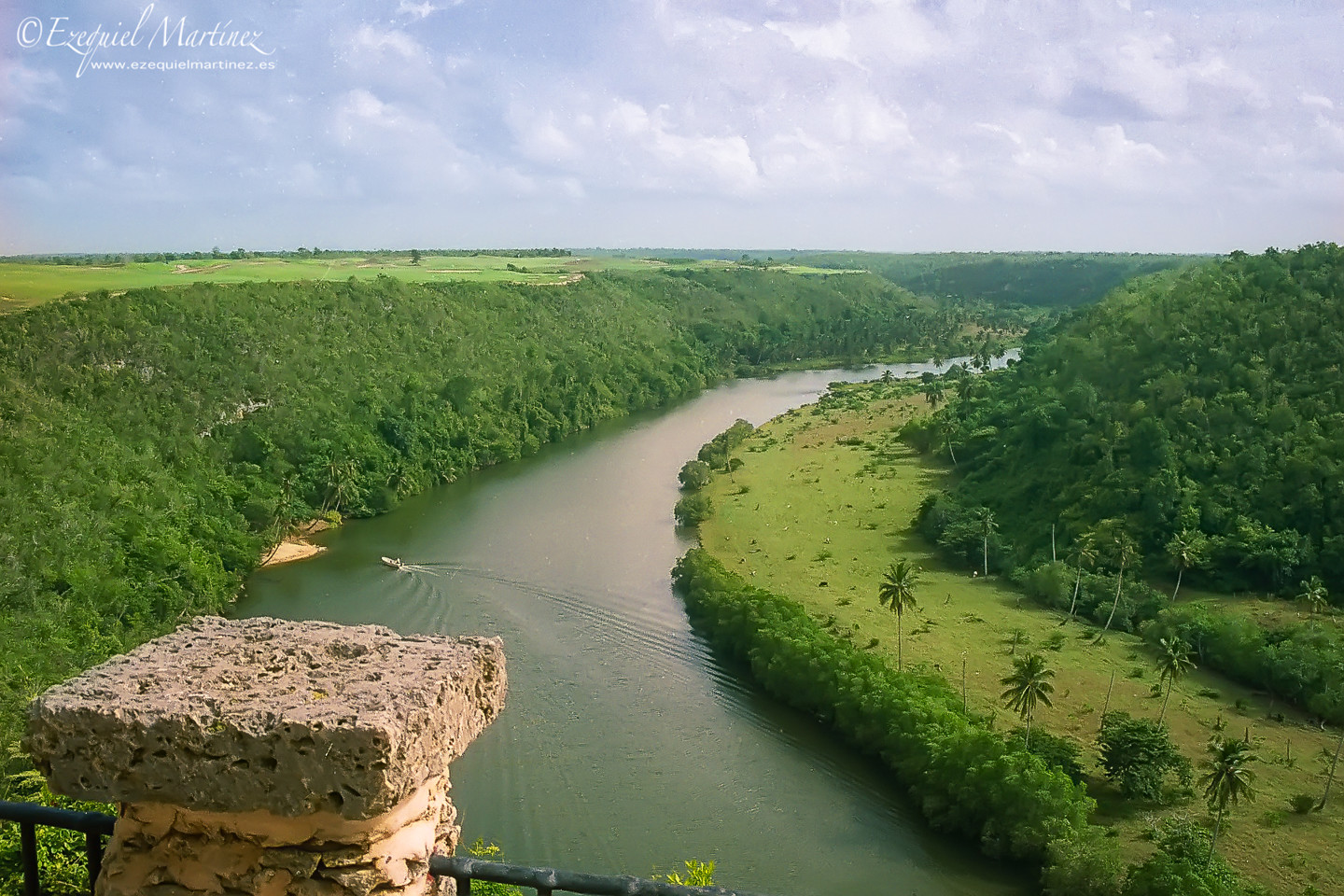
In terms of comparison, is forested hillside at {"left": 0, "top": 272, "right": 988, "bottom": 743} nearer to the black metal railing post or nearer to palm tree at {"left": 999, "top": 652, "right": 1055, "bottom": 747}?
the black metal railing post

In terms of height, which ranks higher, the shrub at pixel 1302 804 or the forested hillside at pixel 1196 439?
the forested hillside at pixel 1196 439

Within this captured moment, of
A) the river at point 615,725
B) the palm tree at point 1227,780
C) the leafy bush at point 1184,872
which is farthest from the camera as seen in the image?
the river at point 615,725

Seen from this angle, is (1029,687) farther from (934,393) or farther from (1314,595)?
(934,393)

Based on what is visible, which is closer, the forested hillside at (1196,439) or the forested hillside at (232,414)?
the forested hillside at (232,414)

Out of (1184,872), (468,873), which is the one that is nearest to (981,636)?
(1184,872)

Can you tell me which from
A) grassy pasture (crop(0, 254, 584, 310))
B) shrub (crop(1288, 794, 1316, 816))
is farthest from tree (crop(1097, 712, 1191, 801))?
grassy pasture (crop(0, 254, 584, 310))

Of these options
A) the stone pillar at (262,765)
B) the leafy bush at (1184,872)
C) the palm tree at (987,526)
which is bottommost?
the leafy bush at (1184,872)

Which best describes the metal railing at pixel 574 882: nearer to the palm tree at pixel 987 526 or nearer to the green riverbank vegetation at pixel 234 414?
the green riverbank vegetation at pixel 234 414

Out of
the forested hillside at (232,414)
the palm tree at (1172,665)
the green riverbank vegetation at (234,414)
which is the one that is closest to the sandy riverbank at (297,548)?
the forested hillside at (232,414)
